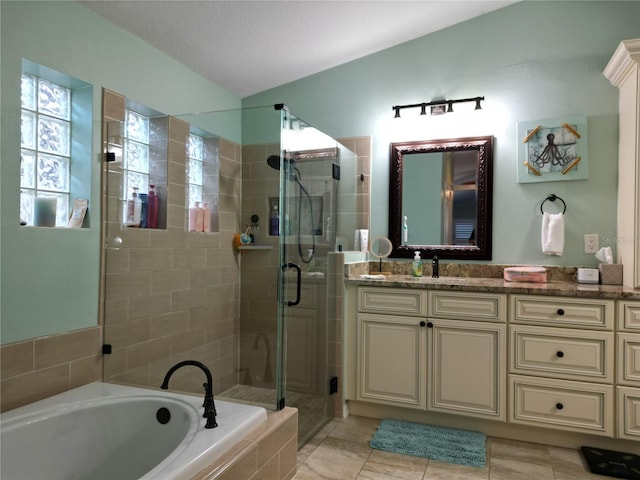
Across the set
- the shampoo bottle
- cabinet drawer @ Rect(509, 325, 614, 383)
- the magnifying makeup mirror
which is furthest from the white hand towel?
the magnifying makeup mirror

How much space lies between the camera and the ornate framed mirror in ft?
9.91

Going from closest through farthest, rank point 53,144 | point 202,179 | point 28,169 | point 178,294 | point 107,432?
point 107,432 < point 28,169 < point 53,144 < point 178,294 < point 202,179

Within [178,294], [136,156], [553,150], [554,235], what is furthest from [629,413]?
[136,156]

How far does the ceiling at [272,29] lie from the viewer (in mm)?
2369

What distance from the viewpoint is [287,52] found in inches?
118

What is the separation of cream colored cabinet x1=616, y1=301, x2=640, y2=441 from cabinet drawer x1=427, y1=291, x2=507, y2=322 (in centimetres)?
58

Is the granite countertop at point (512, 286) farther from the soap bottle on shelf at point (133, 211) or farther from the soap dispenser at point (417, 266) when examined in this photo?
the soap bottle on shelf at point (133, 211)

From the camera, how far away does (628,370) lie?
7.39ft

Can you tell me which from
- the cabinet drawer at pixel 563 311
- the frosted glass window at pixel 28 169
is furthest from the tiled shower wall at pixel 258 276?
the cabinet drawer at pixel 563 311

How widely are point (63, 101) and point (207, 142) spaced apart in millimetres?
812

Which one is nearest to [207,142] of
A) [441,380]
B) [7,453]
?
[7,453]

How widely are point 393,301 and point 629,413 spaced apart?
1.38m

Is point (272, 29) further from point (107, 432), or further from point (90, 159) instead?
point (107, 432)

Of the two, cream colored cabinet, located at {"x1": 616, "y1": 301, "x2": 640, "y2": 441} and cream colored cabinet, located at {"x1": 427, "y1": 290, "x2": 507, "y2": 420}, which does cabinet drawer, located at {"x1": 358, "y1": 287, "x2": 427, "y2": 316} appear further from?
cream colored cabinet, located at {"x1": 616, "y1": 301, "x2": 640, "y2": 441}
